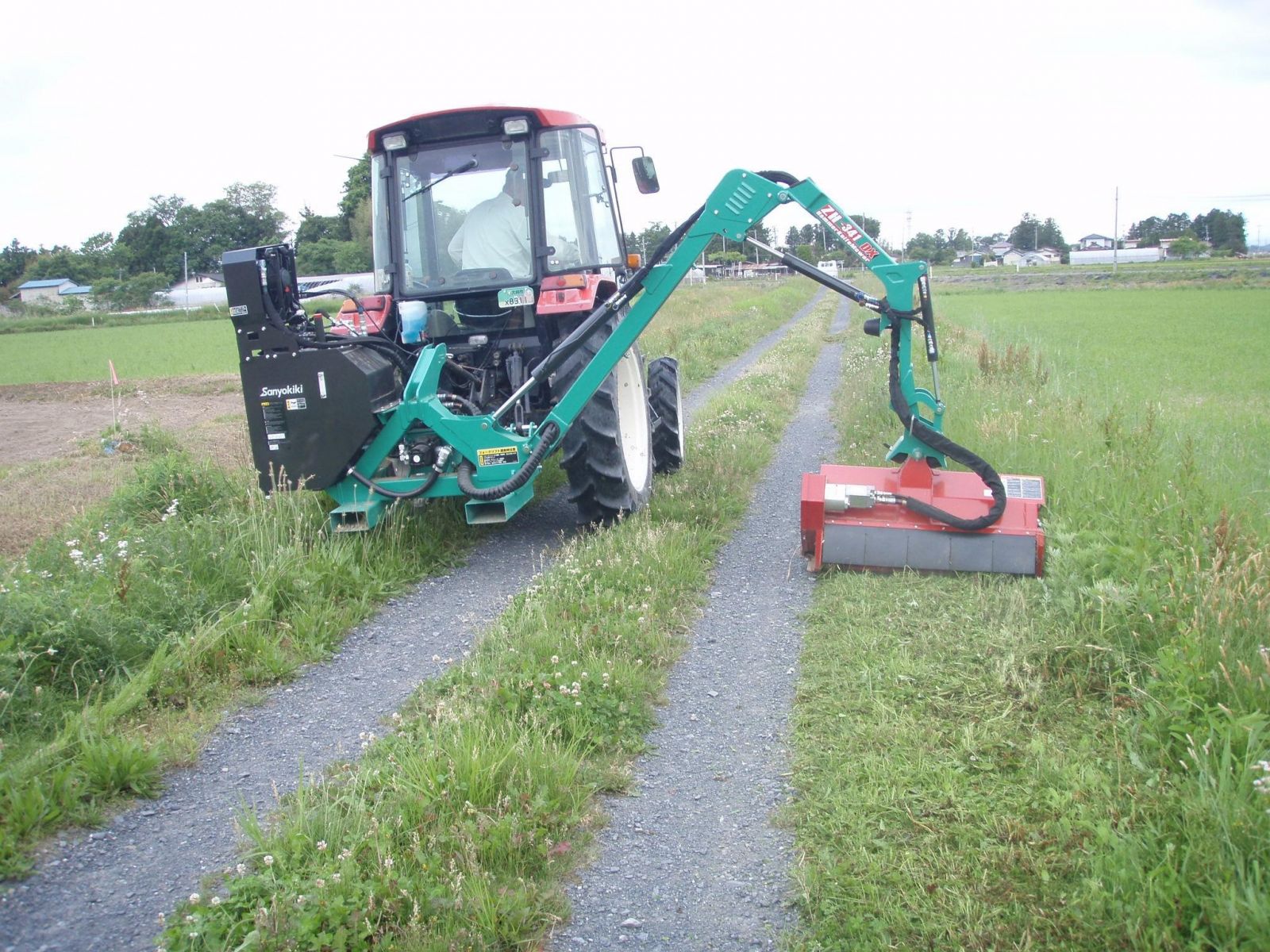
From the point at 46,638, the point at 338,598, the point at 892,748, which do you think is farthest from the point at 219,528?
the point at 892,748

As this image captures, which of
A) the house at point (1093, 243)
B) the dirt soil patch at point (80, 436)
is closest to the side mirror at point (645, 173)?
the dirt soil patch at point (80, 436)

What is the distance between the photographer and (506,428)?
6.08 metres

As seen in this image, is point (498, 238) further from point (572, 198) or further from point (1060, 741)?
point (1060, 741)

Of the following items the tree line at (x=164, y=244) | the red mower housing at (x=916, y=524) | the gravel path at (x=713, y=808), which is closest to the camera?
the gravel path at (x=713, y=808)

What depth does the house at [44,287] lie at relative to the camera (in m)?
61.7

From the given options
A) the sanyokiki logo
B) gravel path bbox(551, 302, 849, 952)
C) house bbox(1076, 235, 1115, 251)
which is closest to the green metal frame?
the sanyokiki logo

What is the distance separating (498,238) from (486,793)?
4.46 m

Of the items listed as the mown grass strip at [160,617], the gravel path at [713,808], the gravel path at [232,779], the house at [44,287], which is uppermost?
the house at [44,287]

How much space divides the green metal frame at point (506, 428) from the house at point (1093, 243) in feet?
368

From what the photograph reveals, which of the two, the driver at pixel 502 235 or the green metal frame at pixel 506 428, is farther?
the driver at pixel 502 235

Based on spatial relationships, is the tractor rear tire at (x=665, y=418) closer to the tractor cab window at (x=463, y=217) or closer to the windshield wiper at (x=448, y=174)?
the tractor cab window at (x=463, y=217)

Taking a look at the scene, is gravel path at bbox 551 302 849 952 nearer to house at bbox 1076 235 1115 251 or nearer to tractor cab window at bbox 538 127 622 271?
tractor cab window at bbox 538 127 622 271

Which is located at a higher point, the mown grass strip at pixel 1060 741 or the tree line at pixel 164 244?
the tree line at pixel 164 244

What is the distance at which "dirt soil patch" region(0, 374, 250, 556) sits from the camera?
774 cm
